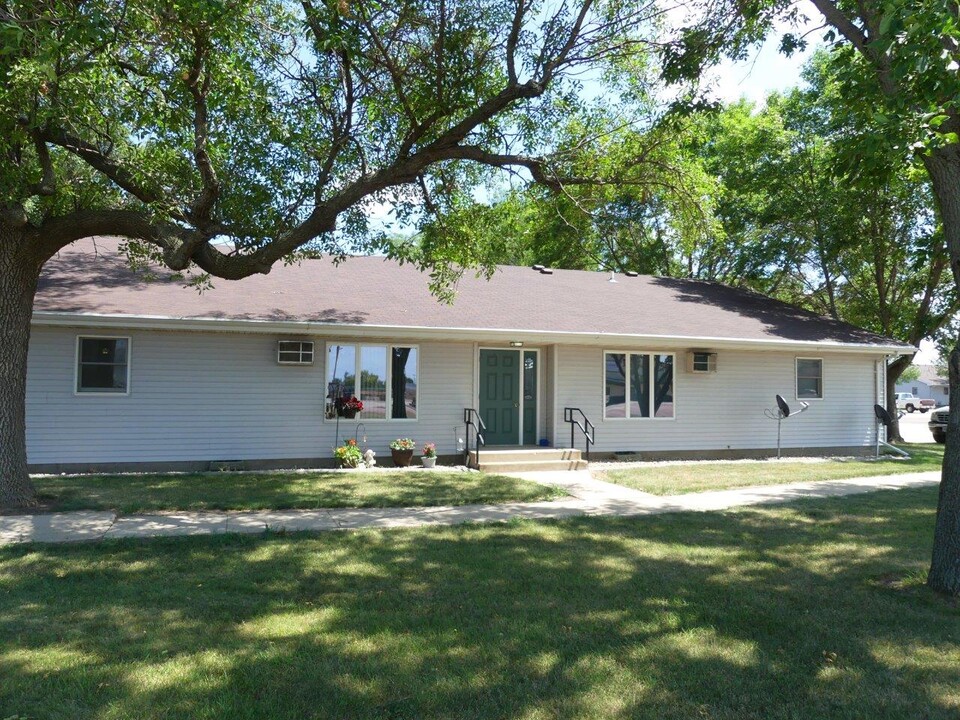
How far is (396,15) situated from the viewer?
9789mm

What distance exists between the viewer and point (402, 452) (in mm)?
12930

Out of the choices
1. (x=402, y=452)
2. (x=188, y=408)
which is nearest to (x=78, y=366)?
(x=188, y=408)

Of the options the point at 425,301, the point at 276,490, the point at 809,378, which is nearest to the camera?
the point at 276,490

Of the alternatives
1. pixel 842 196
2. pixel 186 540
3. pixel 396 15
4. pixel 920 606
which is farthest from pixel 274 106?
pixel 842 196

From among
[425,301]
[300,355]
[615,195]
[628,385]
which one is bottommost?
[628,385]

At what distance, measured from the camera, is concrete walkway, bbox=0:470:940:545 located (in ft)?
24.4

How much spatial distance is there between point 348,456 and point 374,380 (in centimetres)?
153

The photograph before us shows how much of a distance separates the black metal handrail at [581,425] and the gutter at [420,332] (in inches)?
55.3

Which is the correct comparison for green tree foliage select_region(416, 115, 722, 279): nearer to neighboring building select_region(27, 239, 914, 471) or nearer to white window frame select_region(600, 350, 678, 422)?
neighboring building select_region(27, 239, 914, 471)

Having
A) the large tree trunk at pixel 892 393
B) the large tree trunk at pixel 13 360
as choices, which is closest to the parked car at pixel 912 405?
the large tree trunk at pixel 892 393

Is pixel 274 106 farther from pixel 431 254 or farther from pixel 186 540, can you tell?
pixel 186 540

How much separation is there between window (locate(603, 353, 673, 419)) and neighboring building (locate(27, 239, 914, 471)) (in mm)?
32

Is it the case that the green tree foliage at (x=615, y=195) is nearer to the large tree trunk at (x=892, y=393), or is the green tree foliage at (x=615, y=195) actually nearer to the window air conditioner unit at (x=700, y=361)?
the window air conditioner unit at (x=700, y=361)

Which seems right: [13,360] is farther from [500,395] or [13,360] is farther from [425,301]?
[500,395]
